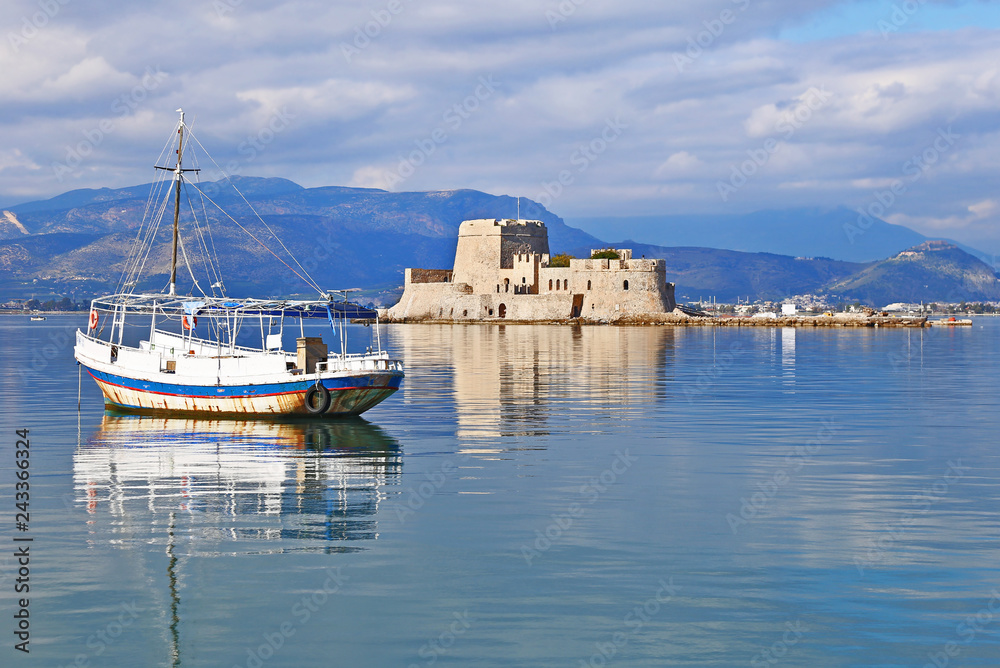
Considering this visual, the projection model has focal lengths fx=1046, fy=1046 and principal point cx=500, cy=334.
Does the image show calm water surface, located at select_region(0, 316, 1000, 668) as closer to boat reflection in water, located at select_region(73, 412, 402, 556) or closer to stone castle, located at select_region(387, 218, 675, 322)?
boat reflection in water, located at select_region(73, 412, 402, 556)

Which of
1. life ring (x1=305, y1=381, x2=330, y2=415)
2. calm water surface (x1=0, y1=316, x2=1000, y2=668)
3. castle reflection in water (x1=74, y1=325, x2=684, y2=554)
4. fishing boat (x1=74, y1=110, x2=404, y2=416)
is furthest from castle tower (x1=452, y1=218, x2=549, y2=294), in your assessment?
life ring (x1=305, y1=381, x2=330, y2=415)

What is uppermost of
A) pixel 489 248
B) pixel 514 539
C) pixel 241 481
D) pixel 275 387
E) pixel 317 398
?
pixel 489 248

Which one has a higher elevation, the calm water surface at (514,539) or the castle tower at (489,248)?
the castle tower at (489,248)

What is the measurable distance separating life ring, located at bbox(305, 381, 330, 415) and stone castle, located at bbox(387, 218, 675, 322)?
7173 cm

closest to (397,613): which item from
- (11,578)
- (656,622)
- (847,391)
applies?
(656,622)

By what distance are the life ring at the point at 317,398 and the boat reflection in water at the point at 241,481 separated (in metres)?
0.30

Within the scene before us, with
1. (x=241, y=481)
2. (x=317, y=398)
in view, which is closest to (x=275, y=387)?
(x=317, y=398)

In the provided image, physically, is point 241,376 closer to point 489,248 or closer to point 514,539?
point 514,539

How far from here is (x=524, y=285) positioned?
100125 mm

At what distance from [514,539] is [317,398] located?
38.9 feet

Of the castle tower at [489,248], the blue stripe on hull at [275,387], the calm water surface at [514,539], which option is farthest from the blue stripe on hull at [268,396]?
the castle tower at [489,248]

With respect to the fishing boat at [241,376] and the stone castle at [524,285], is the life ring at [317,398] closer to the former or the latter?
the fishing boat at [241,376]

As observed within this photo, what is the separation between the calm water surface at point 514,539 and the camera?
8.52 m

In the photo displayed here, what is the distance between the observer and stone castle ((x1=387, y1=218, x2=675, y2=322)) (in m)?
93.6
